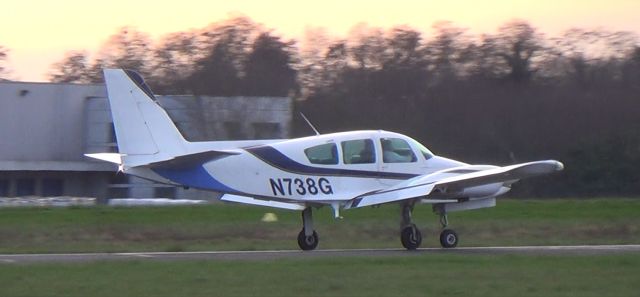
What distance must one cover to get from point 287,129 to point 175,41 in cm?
2125

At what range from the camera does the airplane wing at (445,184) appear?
68.4ft

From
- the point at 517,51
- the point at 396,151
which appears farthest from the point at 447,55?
the point at 396,151

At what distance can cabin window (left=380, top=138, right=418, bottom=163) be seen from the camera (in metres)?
22.3

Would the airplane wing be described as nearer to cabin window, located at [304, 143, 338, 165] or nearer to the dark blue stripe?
the dark blue stripe

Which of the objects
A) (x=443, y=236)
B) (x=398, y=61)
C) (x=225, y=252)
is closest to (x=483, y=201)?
(x=443, y=236)

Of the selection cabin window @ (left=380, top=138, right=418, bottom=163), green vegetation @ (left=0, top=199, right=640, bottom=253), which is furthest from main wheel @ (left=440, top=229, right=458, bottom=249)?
green vegetation @ (left=0, top=199, right=640, bottom=253)

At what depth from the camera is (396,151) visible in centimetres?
2239

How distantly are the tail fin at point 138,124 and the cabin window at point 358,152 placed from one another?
2986 mm

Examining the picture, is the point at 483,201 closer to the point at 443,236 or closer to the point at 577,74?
the point at 443,236

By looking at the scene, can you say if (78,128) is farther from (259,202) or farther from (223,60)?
(259,202)

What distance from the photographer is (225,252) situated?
22094 millimetres

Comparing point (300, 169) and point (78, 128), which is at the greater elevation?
point (78, 128)

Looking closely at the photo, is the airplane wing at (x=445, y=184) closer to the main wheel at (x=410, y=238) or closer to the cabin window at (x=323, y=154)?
the main wheel at (x=410, y=238)

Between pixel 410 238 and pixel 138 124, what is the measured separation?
5431 millimetres
